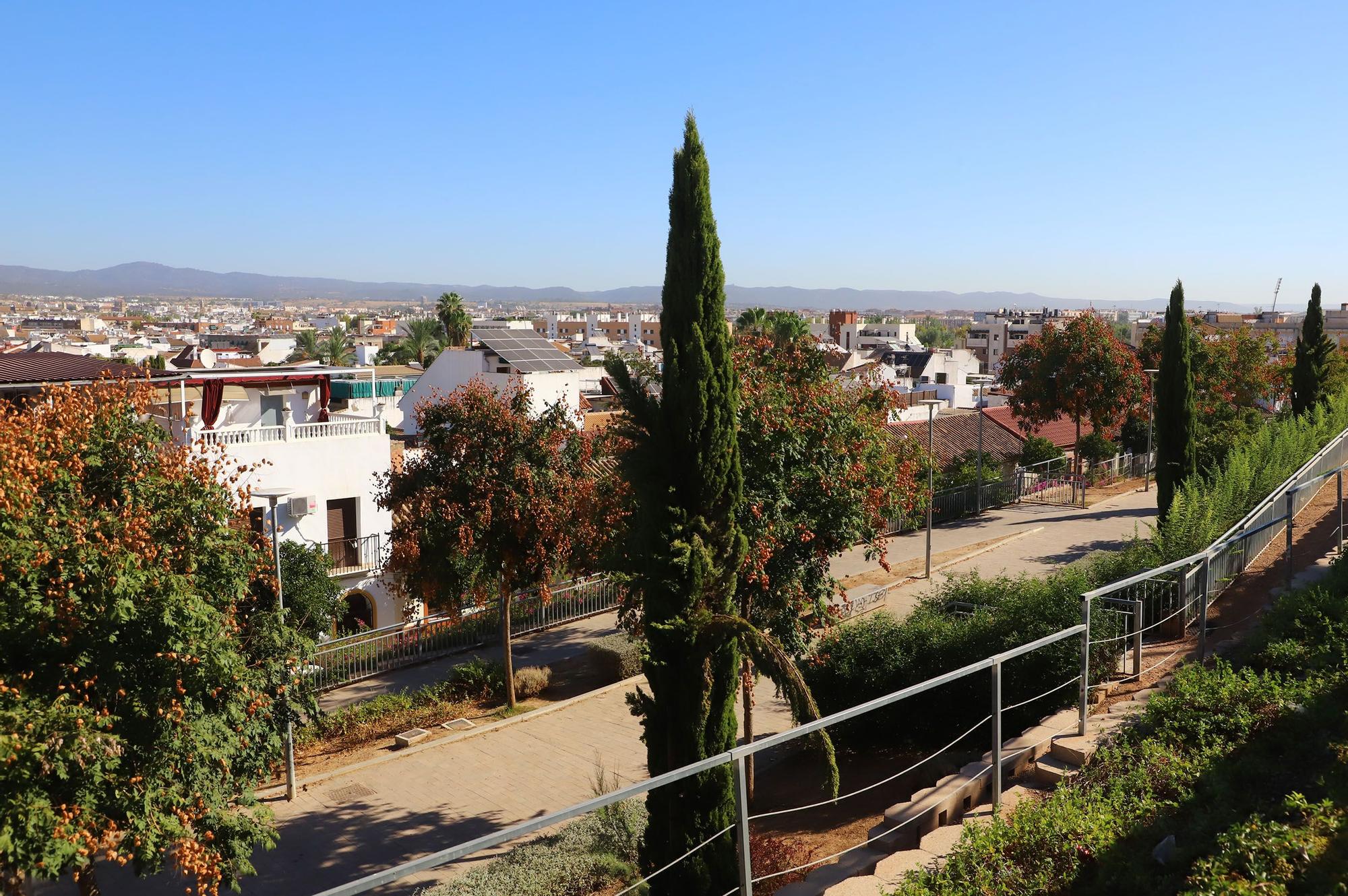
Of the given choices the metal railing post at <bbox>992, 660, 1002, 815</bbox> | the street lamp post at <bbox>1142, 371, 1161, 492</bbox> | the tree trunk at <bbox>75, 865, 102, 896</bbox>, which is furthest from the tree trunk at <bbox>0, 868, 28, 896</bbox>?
the street lamp post at <bbox>1142, 371, 1161, 492</bbox>

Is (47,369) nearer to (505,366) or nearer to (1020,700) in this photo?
(505,366)

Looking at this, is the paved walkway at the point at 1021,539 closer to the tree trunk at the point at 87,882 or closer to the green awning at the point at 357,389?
the tree trunk at the point at 87,882

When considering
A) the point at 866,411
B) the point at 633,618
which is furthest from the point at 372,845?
the point at 866,411

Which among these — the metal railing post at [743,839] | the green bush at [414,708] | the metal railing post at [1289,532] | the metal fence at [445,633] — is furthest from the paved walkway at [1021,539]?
the metal railing post at [743,839]

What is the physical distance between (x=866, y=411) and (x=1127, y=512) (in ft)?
74.1

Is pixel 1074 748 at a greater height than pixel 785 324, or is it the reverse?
pixel 785 324

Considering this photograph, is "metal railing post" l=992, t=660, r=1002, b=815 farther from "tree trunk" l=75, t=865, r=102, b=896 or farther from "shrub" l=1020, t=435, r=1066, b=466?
"shrub" l=1020, t=435, r=1066, b=466

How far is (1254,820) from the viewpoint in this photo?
4.56m

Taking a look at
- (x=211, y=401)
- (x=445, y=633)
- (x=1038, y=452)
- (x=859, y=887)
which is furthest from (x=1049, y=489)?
(x=859, y=887)

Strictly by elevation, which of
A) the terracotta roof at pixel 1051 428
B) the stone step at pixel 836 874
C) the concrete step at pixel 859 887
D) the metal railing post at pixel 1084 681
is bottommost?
the terracotta roof at pixel 1051 428

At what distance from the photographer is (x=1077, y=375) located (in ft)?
113

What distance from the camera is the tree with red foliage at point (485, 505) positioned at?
1569cm

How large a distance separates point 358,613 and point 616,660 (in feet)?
27.3

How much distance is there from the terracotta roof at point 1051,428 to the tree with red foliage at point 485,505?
31098mm
